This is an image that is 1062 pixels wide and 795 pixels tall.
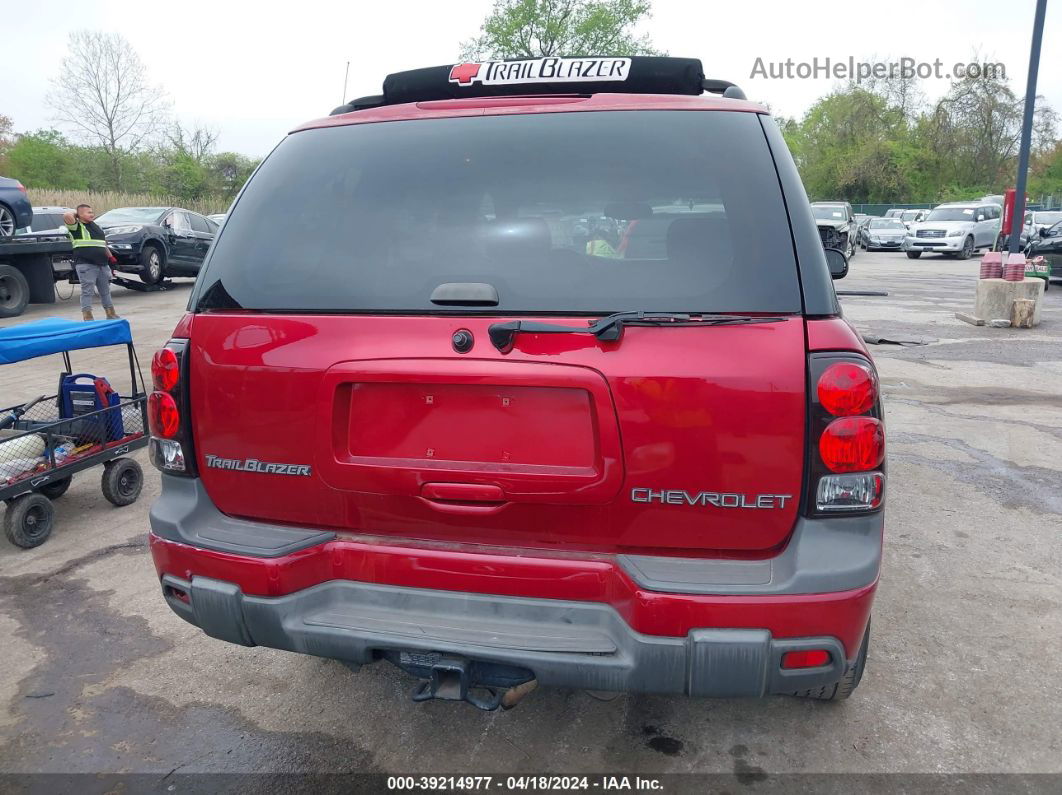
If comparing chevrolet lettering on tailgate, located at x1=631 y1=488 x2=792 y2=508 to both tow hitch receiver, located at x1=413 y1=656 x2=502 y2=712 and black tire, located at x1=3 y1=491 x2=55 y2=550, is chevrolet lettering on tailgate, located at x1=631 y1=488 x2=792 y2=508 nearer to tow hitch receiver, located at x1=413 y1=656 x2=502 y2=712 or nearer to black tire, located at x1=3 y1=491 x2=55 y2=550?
tow hitch receiver, located at x1=413 y1=656 x2=502 y2=712

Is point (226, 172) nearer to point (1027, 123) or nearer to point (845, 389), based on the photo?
point (1027, 123)

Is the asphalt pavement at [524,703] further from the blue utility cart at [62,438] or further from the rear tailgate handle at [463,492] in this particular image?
the rear tailgate handle at [463,492]

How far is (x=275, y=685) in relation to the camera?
3008 millimetres

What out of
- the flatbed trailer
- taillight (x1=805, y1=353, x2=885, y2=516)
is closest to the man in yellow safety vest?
the flatbed trailer

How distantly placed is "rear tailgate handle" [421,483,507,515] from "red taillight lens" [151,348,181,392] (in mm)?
846

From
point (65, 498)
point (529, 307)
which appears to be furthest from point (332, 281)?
point (65, 498)

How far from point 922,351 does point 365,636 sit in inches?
363

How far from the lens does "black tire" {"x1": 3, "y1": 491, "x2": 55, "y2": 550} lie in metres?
4.26

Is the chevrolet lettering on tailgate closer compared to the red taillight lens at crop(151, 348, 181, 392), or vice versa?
the chevrolet lettering on tailgate

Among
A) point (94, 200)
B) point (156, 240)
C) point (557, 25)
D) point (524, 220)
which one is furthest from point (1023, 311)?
point (557, 25)

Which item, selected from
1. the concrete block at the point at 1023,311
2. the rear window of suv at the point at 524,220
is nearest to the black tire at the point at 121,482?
the rear window of suv at the point at 524,220

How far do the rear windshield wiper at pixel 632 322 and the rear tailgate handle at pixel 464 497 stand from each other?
0.41 metres

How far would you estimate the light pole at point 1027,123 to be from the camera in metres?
11.0

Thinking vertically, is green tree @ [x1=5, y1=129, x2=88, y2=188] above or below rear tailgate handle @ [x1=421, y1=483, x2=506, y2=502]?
above
